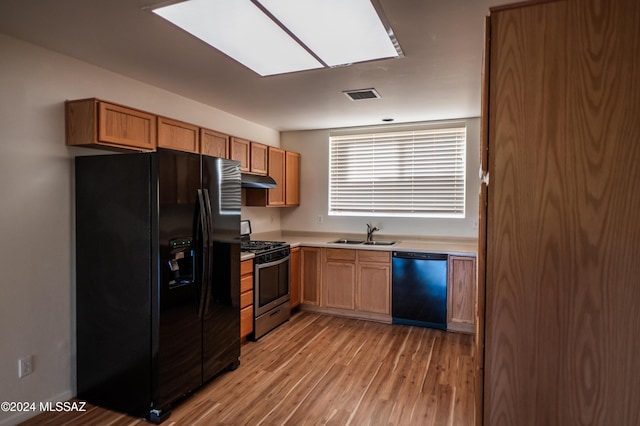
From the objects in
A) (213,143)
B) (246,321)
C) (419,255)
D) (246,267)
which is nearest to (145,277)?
(246,267)

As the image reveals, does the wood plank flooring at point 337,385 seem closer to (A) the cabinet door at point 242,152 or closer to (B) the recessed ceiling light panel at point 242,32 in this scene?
(A) the cabinet door at point 242,152

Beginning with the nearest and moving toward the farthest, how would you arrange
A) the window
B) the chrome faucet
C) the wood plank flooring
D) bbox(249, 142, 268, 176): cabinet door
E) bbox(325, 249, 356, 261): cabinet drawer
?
1. the wood plank flooring
2. bbox(249, 142, 268, 176): cabinet door
3. bbox(325, 249, 356, 261): cabinet drawer
4. the window
5. the chrome faucet

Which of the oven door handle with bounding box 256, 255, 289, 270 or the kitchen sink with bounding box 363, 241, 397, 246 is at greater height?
the kitchen sink with bounding box 363, 241, 397, 246

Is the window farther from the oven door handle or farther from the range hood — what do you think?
the oven door handle

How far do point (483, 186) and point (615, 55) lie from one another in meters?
0.56

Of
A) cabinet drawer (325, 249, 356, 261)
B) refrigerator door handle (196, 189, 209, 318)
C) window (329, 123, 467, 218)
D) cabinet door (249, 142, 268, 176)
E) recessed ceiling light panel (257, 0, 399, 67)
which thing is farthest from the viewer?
window (329, 123, 467, 218)

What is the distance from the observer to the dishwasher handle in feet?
13.0

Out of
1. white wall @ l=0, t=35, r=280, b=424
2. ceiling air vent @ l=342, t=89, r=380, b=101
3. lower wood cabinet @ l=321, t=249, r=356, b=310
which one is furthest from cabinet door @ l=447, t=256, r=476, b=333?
white wall @ l=0, t=35, r=280, b=424

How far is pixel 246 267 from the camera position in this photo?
3.49m

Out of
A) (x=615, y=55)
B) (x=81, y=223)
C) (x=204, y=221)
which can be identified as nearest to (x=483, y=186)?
(x=615, y=55)

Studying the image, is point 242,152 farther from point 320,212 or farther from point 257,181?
point 320,212

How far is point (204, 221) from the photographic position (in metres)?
2.67

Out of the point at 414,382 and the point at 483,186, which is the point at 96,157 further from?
the point at 414,382

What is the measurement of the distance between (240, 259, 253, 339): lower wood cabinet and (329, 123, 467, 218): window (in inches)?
78.7
